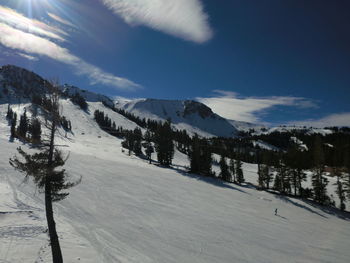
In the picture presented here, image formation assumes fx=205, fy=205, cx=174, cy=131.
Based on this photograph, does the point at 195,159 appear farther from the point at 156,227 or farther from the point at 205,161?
the point at 156,227

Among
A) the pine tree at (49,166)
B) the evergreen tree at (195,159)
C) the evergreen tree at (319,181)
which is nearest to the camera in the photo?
the pine tree at (49,166)

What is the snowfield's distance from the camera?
15789mm

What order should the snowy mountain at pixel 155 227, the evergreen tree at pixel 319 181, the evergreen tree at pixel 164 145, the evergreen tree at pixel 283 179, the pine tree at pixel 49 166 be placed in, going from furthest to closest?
the evergreen tree at pixel 164 145 → the evergreen tree at pixel 283 179 → the evergreen tree at pixel 319 181 → the snowy mountain at pixel 155 227 → the pine tree at pixel 49 166

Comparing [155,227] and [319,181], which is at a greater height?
[319,181]

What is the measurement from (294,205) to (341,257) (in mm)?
25776

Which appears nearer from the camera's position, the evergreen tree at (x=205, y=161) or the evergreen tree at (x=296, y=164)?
the evergreen tree at (x=296, y=164)

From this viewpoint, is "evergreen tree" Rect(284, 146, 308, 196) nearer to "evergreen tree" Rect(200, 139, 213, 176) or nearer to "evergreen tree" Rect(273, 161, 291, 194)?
"evergreen tree" Rect(273, 161, 291, 194)

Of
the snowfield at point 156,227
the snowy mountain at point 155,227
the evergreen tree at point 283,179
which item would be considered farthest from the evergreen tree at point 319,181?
the snowy mountain at point 155,227

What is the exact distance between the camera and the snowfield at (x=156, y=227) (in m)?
15.8

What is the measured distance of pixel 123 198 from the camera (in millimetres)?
31578

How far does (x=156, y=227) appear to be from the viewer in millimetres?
22594

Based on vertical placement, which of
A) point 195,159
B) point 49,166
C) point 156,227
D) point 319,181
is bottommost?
point 156,227

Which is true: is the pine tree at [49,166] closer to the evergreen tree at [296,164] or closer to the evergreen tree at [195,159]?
the evergreen tree at [195,159]

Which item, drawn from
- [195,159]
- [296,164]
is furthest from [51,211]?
[296,164]
